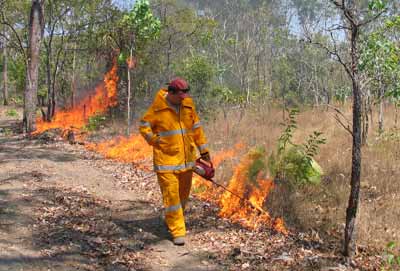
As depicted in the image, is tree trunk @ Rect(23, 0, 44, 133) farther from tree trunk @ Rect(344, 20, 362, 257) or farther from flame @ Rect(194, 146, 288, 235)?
tree trunk @ Rect(344, 20, 362, 257)

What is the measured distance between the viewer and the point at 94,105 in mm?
18141

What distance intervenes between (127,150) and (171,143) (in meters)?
5.93

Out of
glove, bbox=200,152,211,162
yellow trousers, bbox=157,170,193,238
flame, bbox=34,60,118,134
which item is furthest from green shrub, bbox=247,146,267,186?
flame, bbox=34,60,118,134

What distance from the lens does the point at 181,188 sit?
18.9ft

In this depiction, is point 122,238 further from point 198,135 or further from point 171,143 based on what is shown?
point 198,135

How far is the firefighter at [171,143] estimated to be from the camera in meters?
5.40

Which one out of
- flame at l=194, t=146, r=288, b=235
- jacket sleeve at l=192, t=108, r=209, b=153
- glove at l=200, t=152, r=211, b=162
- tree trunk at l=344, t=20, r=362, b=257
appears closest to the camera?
tree trunk at l=344, t=20, r=362, b=257

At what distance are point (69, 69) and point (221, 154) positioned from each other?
56.5ft

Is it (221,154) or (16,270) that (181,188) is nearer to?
(16,270)

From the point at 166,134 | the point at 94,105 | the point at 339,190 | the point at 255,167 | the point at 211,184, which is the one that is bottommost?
the point at 211,184

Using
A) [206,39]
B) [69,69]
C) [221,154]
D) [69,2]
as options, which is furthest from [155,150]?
[69,69]

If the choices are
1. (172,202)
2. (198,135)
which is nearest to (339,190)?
(198,135)

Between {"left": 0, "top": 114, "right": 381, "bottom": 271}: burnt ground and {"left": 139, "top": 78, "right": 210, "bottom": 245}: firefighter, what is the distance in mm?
397

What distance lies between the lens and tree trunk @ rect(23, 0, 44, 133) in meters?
14.4
